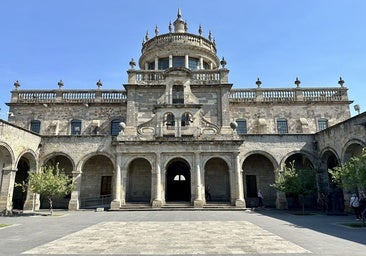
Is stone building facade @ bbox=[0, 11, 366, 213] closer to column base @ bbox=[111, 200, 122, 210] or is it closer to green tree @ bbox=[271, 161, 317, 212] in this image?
column base @ bbox=[111, 200, 122, 210]

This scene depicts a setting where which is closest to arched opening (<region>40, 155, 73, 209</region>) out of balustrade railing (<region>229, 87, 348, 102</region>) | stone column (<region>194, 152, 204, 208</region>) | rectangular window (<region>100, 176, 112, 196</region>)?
rectangular window (<region>100, 176, 112, 196</region>)

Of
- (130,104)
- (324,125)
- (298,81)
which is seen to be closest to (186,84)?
(130,104)

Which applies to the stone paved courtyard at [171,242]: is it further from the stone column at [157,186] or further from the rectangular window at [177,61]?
the rectangular window at [177,61]

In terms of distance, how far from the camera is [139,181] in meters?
26.0

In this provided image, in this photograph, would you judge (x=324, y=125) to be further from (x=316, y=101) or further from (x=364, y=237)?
(x=364, y=237)

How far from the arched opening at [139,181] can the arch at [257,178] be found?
9385mm

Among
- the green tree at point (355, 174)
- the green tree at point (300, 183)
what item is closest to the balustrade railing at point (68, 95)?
the green tree at point (300, 183)

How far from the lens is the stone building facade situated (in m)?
23.1

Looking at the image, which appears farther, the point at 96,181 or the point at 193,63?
the point at 193,63

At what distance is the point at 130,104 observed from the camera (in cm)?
2712

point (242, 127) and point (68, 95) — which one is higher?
point (68, 95)

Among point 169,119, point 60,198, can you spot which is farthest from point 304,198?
point 60,198

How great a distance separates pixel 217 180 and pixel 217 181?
9 centimetres

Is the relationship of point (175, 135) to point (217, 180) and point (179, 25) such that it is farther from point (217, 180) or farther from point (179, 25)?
point (179, 25)
